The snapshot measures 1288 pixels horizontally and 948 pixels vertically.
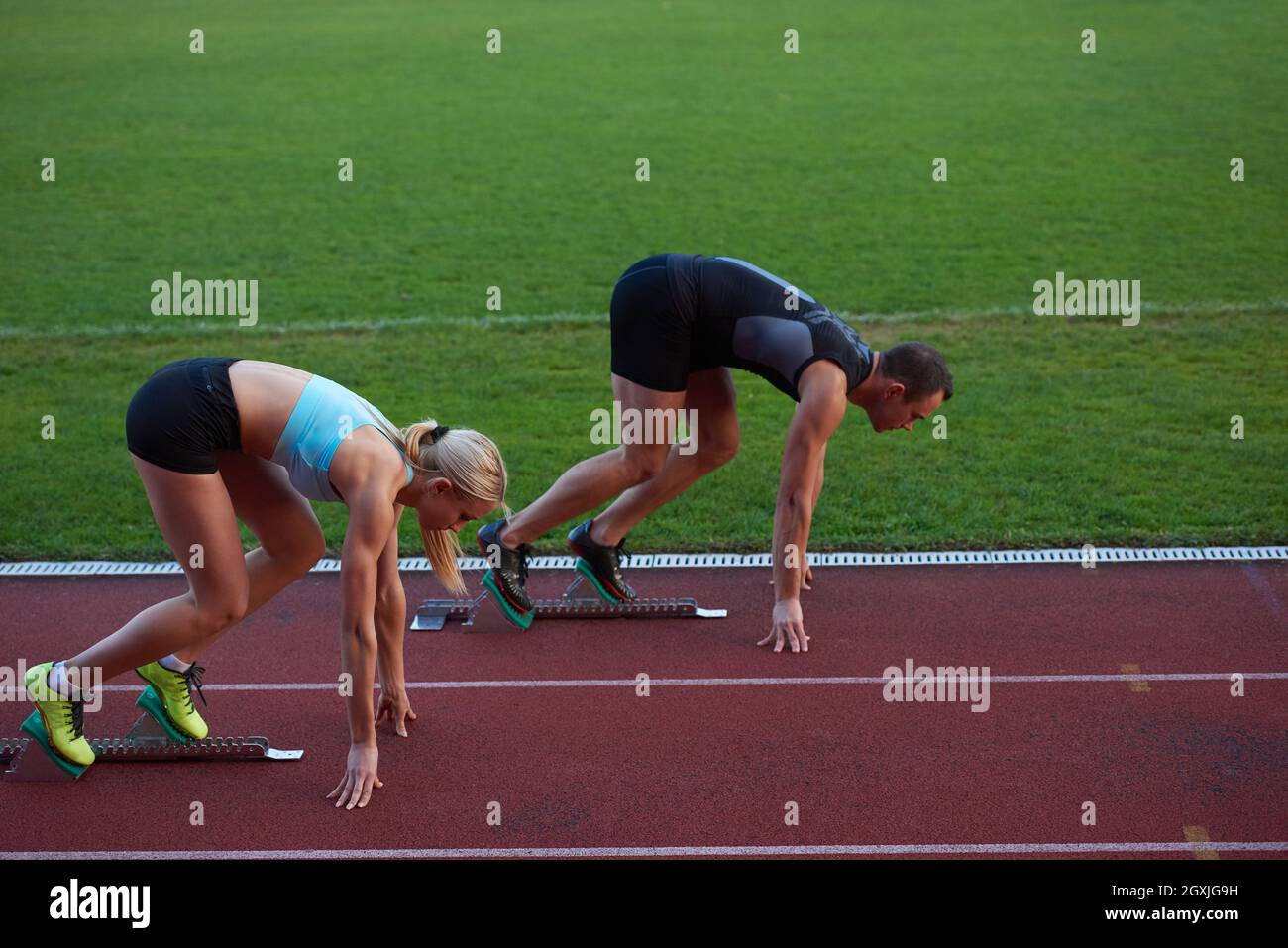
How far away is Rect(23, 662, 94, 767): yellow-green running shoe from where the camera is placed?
4.89m

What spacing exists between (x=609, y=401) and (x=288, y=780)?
4831 mm

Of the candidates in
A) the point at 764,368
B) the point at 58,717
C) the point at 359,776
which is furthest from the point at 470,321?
the point at 359,776

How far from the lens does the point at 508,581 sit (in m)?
6.22

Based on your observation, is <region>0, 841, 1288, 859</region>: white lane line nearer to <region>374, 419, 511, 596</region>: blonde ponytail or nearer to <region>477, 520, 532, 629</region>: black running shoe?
<region>374, 419, 511, 596</region>: blonde ponytail

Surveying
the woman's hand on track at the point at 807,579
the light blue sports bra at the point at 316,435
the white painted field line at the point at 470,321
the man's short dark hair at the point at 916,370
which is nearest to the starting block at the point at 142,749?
the light blue sports bra at the point at 316,435

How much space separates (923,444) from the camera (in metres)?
8.60

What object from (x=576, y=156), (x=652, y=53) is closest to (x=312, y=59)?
(x=652, y=53)

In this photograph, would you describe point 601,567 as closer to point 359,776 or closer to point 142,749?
point 359,776

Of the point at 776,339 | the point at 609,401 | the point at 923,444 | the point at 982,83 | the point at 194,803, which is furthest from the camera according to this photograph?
the point at 982,83

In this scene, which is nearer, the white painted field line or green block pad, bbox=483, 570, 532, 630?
green block pad, bbox=483, 570, 532, 630

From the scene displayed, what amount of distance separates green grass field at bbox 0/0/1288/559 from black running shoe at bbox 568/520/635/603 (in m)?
0.87

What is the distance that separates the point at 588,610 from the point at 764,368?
56.9 inches

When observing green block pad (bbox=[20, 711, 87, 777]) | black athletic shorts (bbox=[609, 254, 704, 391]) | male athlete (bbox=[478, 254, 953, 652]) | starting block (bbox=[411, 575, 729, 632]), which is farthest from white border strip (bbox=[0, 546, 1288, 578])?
green block pad (bbox=[20, 711, 87, 777])

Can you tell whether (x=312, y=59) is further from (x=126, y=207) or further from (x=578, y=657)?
(x=578, y=657)
